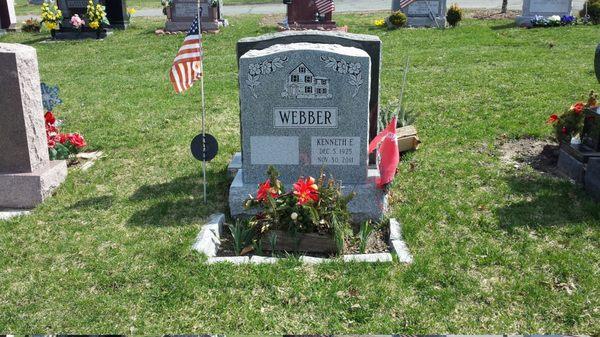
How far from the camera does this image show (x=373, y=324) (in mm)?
4320

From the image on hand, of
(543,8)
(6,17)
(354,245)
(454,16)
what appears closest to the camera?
(354,245)

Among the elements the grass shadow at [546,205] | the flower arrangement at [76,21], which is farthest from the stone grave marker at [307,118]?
the flower arrangement at [76,21]

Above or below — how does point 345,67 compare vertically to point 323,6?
below

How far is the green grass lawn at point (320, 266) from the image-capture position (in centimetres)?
440

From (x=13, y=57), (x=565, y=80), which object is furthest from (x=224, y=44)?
(x=13, y=57)

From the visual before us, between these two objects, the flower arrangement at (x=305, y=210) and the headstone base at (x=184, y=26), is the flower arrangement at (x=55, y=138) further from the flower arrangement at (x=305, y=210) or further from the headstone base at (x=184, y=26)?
the headstone base at (x=184, y=26)

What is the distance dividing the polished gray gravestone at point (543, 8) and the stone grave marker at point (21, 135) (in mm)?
15040

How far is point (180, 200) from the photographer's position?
6.54 meters

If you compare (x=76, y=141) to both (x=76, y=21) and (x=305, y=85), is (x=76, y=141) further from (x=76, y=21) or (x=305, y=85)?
(x=76, y=21)

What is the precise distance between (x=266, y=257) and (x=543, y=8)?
15634 millimetres

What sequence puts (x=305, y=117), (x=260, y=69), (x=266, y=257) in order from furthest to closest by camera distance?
(x=305, y=117) < (x=260, y=69) < (x=266, y=257)

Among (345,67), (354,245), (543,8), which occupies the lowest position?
(354,245)

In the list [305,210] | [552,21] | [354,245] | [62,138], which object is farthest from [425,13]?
[305,210]

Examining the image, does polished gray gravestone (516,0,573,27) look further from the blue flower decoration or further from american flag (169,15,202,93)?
the blue flower decoration
